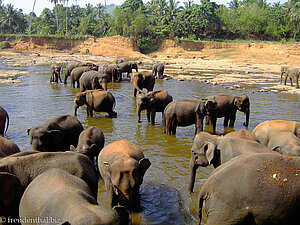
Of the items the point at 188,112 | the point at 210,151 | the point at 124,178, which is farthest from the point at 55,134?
the point at 188,112

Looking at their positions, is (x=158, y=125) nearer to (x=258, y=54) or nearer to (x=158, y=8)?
(x=258, y=54)

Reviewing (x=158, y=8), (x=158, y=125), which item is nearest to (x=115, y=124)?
(x=158, y=125)

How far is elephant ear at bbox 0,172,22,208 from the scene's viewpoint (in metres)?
3.91

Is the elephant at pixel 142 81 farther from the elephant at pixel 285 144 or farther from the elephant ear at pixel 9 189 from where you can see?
the elephant ear at pixel 9 189

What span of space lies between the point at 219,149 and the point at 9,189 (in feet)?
11.0

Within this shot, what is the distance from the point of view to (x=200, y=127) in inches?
377

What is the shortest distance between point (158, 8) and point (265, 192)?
63.7 metres

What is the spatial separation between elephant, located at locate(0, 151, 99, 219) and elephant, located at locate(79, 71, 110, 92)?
10597 millimetres

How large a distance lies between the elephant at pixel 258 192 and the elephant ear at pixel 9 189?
8.27 ft

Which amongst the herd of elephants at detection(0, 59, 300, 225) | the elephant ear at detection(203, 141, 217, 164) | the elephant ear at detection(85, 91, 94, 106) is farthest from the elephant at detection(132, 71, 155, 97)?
the elephant ear at detection(203, 141, 217, 164)

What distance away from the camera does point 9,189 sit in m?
3.98

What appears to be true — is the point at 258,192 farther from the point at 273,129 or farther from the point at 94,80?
the point at 94,80

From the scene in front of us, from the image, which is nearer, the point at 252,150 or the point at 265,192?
the point at 265,192

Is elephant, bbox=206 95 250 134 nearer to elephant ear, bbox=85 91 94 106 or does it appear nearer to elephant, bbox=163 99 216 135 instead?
elephant, bbox=163 99 216 135
